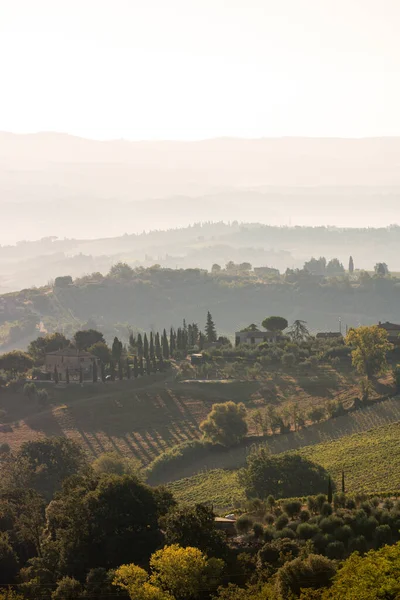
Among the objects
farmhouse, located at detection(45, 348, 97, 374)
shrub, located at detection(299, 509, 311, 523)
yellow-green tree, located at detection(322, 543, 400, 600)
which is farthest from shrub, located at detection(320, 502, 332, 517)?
farmhouse, located at detection(45, 348, 97, 374)

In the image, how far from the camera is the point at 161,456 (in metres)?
105

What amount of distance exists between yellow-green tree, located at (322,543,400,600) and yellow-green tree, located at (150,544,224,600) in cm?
756

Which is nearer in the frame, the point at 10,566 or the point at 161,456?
the point at 10,566

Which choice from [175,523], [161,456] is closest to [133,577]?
[175,523]

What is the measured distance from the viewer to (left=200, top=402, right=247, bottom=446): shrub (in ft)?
357

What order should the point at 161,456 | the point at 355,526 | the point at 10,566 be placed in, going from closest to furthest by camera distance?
1. the point at 355,526
2. the point at 10,566
3. the point at 161,456

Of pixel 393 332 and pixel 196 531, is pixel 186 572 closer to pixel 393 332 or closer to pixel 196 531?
pixel 196 531

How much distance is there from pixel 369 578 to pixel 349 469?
40.4 meters

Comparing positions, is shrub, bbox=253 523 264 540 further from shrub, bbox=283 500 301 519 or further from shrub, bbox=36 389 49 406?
shrub, bbox=36 389 49 406

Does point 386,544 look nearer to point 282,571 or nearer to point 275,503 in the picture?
point 282,571

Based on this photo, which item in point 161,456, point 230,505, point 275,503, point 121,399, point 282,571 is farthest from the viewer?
point 121,399

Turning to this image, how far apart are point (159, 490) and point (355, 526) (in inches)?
609

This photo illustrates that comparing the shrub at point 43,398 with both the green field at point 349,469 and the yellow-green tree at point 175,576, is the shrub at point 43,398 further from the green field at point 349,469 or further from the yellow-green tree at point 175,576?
the yellow-green tree at point 175,576

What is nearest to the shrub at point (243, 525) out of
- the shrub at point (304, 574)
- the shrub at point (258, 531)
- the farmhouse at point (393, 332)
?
the shrub at point (258, 531)
